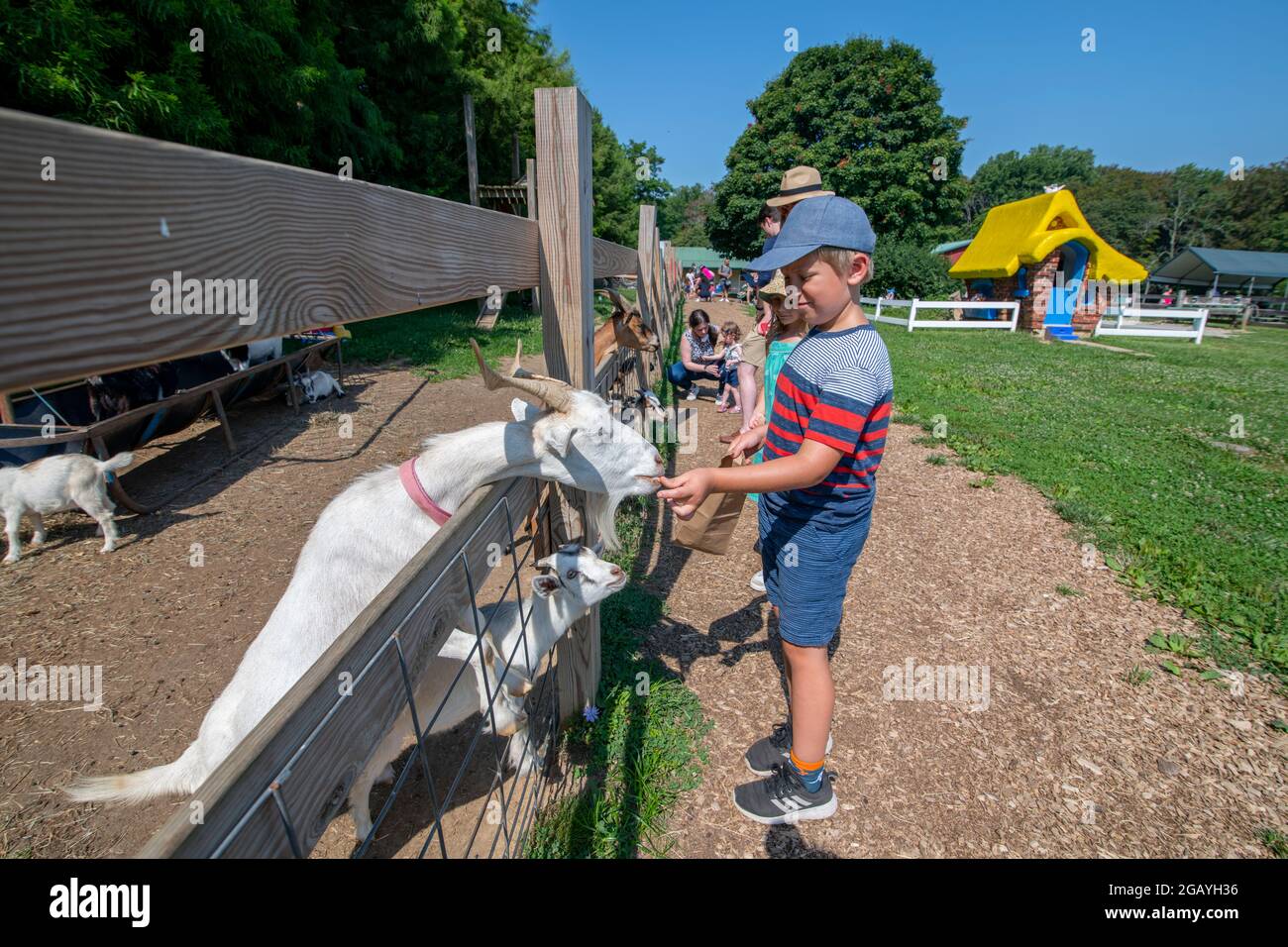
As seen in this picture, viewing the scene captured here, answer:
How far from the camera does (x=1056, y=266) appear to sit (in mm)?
19781

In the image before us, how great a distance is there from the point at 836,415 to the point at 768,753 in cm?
177

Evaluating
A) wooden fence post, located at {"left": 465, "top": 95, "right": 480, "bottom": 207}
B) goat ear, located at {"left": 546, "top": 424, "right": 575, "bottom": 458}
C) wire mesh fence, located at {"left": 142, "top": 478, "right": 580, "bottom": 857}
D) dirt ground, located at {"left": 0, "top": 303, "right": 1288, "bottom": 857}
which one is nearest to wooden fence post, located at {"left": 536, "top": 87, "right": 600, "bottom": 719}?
goat ear, located at {"left": 546, "top": 424, "right": 575, "bottom": 458}

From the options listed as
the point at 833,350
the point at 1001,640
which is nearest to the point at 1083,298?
the point at 1001,640

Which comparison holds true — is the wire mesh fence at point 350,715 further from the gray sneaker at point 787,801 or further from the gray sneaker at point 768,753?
the gray sneaker at point 768,753

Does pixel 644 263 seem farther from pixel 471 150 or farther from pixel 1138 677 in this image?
pixel 471 150

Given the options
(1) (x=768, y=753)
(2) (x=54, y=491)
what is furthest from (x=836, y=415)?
(2) (x=54, y=491)

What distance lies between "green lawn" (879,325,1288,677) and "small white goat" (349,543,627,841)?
376cm

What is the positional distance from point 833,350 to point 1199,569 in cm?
413

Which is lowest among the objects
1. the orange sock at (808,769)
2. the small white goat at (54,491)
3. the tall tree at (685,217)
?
the orange sock at (808,769)

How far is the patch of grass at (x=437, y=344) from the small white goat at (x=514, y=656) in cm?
738

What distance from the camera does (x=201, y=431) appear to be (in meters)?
7.96

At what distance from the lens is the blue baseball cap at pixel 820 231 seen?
1.82 meters

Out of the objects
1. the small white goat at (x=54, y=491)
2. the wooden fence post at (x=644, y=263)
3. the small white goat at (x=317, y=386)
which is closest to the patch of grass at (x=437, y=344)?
the small white goat at (x=317, y=386)

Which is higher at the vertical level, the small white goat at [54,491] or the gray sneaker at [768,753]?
the small white goat at [54,491]
